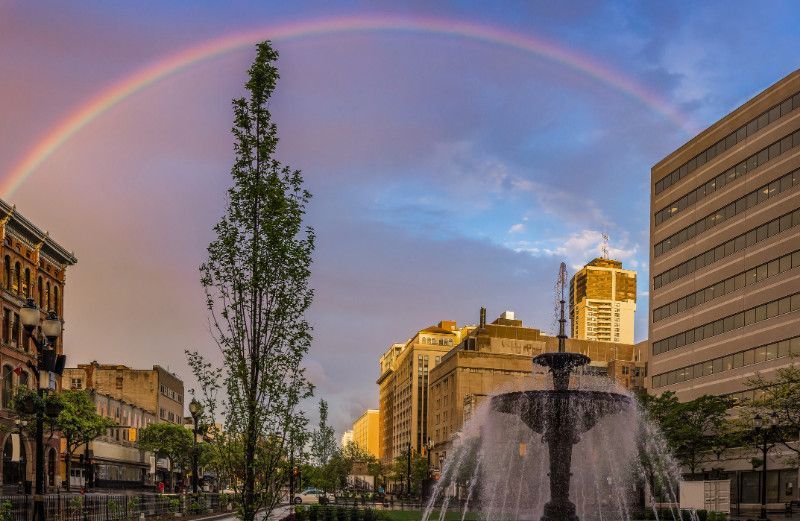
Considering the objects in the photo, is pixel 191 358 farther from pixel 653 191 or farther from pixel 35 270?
pixel 653 191

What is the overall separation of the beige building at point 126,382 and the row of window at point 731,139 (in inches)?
2875

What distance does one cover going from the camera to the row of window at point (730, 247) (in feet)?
229

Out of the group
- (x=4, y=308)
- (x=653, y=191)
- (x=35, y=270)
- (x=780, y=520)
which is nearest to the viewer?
(x=780, y=520)

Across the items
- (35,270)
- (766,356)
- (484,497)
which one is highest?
(35,270)

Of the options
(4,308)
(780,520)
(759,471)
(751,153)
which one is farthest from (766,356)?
(4,308)

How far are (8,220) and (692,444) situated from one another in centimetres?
5656

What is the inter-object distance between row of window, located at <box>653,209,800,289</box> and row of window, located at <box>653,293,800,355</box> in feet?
19.8

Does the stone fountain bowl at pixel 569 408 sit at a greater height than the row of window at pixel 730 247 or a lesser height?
lesser

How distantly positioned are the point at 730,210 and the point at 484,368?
69.1 meters

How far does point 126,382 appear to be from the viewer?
368 ft

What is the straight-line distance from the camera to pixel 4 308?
61062mm

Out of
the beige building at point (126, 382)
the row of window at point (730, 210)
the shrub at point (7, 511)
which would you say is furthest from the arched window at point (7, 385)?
the row of window at point (730, 210)

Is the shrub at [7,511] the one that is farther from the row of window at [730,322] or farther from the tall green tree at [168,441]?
the tall green tree at [168,441]

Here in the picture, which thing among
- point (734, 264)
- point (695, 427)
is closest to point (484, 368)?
point (734, 264)
